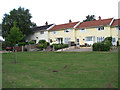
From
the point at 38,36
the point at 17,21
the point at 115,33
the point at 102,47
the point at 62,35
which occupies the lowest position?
the point at 102,47

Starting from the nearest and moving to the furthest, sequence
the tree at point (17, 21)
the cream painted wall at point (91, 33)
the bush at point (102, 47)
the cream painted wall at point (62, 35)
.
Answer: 1. the bush at point (102, 47)
2. the cream painted wall at point (91, 33)
3. the cream painted wall at point (62, 35)
4. the tree at point (17, 21)

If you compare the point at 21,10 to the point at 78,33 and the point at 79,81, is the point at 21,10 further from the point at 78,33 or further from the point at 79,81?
the point at 79,81

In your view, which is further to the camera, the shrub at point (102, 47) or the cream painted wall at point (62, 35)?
the cream painted wall at point (62, 35)

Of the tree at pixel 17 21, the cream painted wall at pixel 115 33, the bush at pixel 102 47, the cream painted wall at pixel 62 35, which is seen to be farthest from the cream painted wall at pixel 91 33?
the tree at pixel 17 21

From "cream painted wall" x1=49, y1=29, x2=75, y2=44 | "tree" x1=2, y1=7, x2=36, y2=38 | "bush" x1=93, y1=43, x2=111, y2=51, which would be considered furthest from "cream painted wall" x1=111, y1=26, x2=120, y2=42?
"tree" x1=2, y1=7, x2=36, y2=38

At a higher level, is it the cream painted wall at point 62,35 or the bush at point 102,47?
the cream painted wall at point 62,35

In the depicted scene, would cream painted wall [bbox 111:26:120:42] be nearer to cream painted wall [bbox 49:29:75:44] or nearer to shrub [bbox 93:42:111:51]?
cream painted wall [bbox 49:29:75:44]

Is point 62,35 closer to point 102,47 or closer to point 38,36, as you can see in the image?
point 38,36

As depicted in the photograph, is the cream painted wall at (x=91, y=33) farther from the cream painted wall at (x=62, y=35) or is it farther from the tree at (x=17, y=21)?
the tree at (x=17, y=21)

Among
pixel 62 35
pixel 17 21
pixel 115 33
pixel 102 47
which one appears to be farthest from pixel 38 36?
pixel 102 47

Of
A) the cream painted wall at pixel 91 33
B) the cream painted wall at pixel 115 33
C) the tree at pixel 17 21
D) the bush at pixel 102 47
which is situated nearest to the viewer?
the bush at pixel 102 47

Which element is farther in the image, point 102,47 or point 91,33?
point 91,33

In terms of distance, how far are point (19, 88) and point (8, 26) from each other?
43.1 metres

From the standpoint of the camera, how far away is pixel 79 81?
5961mm
